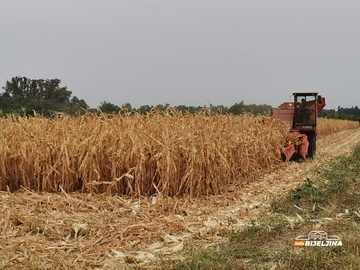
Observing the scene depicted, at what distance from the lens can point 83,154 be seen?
25.1 ft

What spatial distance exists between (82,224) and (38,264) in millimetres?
1196

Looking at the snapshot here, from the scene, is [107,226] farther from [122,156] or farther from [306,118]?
[306,118]

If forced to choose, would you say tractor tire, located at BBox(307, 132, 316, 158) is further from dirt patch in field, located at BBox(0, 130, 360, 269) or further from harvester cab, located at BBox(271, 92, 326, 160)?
dirt patch in field, located at BBox(0, 130, 360, 269)

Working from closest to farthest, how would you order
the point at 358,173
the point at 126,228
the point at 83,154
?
the point at 126,228, the point at 83,154, the point at 358,173

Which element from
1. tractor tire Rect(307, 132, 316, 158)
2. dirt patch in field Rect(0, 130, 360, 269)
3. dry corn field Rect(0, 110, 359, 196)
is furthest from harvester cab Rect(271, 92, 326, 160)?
dirt patch in field Rect(0, 130, 360, 269)

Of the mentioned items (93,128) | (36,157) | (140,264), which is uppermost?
(93,128)

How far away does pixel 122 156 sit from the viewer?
7355mm

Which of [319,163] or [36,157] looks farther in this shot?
[319,163]

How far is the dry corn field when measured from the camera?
7262mm

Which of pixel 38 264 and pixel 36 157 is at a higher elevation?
pixel 36 157

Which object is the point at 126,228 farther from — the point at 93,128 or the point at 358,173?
the point at 358,173

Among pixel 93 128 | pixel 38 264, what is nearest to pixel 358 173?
pixel 93 128

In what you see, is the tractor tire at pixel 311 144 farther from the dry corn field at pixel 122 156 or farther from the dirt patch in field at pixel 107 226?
the dirt patch in field at pixel 107 226

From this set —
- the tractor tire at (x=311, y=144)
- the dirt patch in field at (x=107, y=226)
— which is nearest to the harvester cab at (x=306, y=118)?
the tractor tire at (x=311, y=144)
